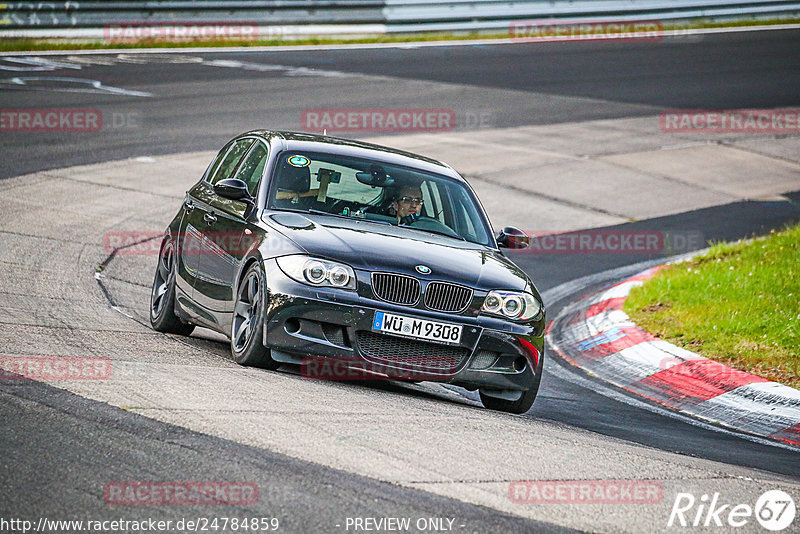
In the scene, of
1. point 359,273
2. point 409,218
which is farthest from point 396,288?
point 409,218

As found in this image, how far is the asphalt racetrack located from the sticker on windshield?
4.82ft

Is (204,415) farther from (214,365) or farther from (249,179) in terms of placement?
(249,179)

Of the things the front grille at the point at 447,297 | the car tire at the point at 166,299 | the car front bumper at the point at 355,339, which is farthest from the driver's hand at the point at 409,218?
the car tire at the point at 166,299

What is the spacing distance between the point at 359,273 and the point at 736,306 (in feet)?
15.3

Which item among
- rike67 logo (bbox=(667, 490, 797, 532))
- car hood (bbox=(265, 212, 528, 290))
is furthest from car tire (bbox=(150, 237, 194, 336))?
rike67 logo (bbox=(667, 490, 797, 532))

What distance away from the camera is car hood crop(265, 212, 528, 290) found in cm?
729

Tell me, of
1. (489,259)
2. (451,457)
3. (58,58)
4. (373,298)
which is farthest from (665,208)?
(58,58)

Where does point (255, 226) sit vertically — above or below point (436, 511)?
above

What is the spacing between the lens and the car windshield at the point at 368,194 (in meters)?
8.22

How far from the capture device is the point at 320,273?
7.18 meters

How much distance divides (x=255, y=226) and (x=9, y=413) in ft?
8.86

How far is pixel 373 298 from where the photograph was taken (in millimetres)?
7164

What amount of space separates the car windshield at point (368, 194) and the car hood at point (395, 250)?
19cm

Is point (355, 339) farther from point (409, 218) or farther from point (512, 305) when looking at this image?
point (409, 218)
